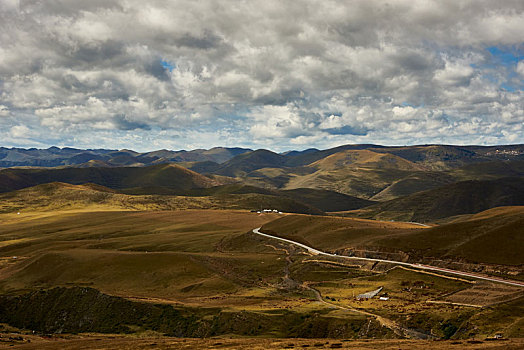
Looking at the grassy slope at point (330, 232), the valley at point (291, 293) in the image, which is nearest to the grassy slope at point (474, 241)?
the valley at point (291, 293)

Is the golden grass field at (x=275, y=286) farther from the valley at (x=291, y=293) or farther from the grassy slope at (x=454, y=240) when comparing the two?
the grassy slope at (x=454, y=240)

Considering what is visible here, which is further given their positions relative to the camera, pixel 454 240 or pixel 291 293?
pixel 454 240

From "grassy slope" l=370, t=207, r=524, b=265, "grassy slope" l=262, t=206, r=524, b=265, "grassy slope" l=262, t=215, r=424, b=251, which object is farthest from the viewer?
"grassy slope" l=262, t=215, r=424, b=251

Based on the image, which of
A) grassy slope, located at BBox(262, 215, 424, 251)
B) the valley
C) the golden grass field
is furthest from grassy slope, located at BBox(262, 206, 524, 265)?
the golden grass field

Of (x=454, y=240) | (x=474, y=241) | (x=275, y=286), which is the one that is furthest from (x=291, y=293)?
(x=474, y=241)

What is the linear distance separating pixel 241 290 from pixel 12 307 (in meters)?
60.6

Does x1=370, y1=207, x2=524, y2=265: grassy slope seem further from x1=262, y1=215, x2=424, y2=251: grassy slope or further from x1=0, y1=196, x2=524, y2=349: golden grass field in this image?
x1=0, y1=196, x2=524, y2=349: golden grass field

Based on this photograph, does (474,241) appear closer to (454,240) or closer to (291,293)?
(454,240)

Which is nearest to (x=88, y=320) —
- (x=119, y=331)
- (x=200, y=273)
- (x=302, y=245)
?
(x=119, y=331)

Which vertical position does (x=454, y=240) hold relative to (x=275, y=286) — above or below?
above

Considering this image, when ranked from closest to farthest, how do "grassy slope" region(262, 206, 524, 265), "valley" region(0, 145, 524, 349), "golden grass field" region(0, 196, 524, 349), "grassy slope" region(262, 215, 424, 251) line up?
1. "golden grass field" region(0, 196, 524, 349)
2. "valley" region(0, 145, 524, 349)
3. "grassy slope" region(262, 206, 524, 265)
4. "grassy slope" region(262, 215, 424, 251)

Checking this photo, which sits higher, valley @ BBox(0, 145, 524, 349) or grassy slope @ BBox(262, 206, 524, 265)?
grassy slope @ BBox(262, 206, 524, 265)

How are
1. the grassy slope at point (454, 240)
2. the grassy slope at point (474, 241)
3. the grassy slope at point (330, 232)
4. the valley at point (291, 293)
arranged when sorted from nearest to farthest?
1. the valley at point (291, 293)
2. the grassy slope at point (474, 241)
3. the grassy slope at point (454, 240)
4. the grassy slope at point (330, 232)

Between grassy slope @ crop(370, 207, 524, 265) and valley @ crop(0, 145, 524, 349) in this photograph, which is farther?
grassy slope @ crop(370, 207, 524, 265)
